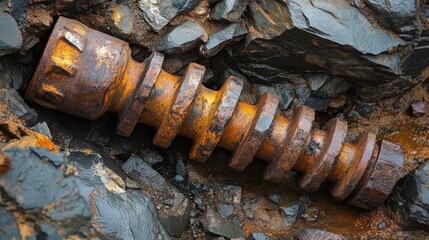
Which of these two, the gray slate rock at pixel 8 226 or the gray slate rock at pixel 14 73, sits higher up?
Result: the gray slate rock at pixel 14 73

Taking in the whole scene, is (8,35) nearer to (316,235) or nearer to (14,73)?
(14,73)

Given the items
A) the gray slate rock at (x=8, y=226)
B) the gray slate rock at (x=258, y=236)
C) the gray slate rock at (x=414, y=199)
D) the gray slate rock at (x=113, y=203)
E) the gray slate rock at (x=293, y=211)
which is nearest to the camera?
the gray slate rock at (x=8, y=226)

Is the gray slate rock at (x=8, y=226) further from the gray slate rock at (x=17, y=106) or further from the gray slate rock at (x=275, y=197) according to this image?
the gray slate rock at (x=275, y=197)

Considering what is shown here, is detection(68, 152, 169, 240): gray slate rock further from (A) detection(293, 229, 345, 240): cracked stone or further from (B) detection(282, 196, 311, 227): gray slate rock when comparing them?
(B) detection(282, 196, 311, 227): gray slate rock

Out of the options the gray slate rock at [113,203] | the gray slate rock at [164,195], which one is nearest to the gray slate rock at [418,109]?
the gray slate rock at [164,195]

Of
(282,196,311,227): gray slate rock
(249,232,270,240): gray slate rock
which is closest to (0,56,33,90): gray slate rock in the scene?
(249,232,270,240): gray slate rock
